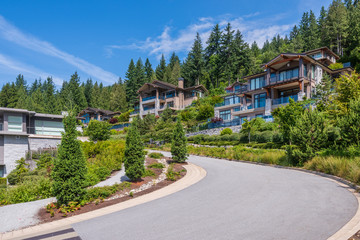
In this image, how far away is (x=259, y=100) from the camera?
41281 mm

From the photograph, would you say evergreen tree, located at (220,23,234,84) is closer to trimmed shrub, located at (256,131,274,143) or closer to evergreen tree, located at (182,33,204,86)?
evergreen tree, located at (182,33,204,86)

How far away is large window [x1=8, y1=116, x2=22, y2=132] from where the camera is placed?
2783 cm

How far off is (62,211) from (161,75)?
82259 millimetres

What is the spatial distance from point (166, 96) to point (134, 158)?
167 feet

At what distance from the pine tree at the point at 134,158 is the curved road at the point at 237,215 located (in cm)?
274

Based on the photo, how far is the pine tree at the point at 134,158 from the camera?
12438 millimetres

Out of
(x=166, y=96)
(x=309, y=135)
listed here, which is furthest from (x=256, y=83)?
(x=309, y=135)

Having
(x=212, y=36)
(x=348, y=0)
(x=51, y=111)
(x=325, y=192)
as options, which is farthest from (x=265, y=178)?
(x=348, y=0)

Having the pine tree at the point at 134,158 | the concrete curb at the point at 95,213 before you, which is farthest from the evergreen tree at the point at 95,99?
the concrete curb at the point at 95,213

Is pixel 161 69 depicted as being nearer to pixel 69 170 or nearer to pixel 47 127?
pixel 47 127

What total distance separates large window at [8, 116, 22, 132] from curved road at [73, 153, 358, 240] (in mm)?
25352

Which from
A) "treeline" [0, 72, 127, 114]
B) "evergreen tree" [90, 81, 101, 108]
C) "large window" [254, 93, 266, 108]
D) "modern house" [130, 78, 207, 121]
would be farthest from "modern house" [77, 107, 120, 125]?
"large window" [254, 93, 266, 108]

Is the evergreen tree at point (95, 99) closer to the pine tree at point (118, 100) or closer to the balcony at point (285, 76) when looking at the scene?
the pine tree at point (118, 100)

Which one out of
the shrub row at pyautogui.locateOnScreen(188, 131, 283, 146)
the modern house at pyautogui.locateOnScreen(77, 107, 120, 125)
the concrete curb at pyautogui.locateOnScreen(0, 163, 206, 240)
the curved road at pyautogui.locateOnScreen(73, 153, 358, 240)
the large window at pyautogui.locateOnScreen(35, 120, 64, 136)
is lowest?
the concrete curb at pyautogui.locateOnScreen(0, 163, 206, 240)
